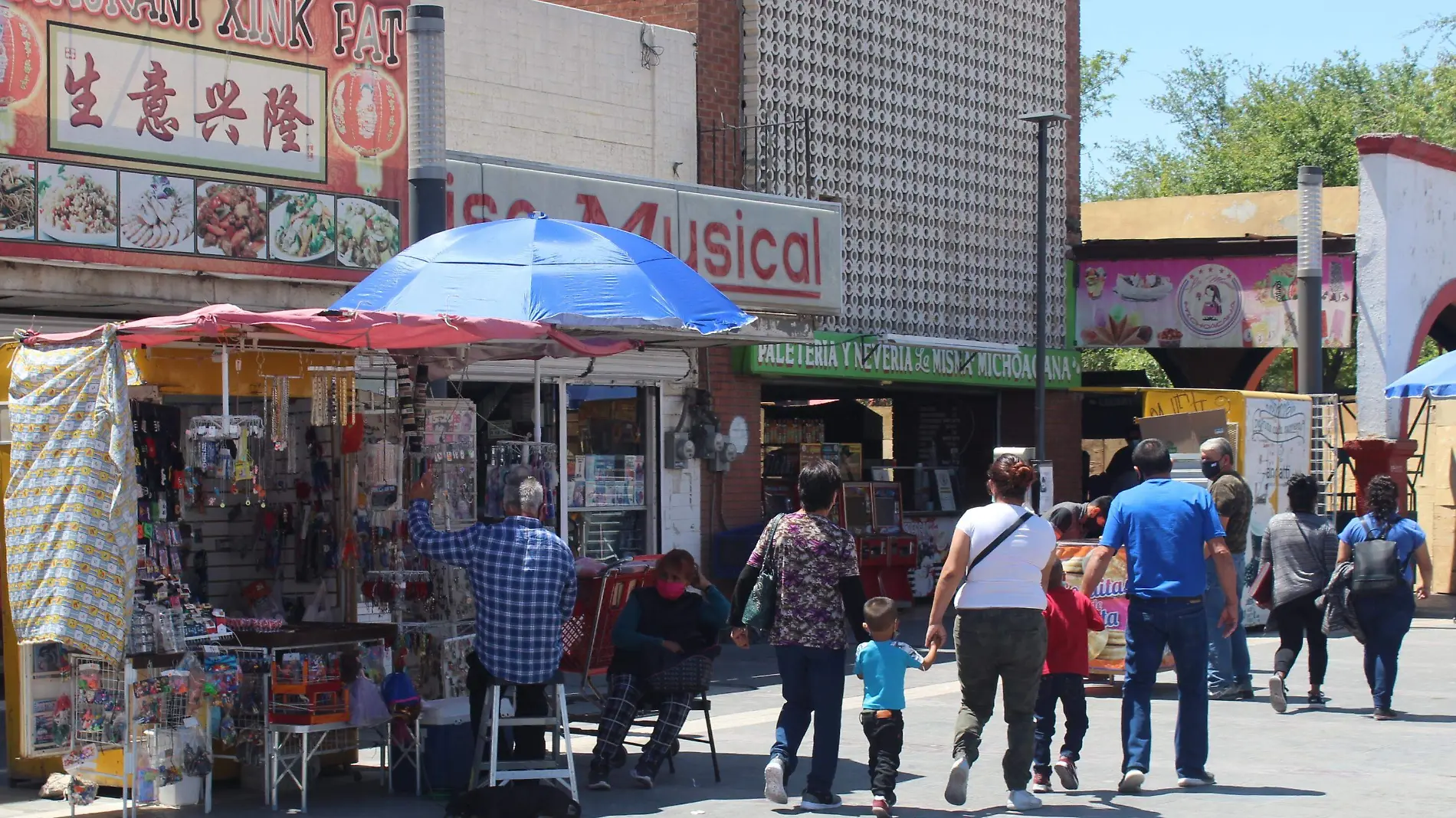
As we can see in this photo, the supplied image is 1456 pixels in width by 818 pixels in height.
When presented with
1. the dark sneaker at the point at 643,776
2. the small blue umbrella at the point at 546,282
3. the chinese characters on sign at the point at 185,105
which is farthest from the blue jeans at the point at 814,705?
the chinese characters on sign at the point at 185,105

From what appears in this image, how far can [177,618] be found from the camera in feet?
29.6

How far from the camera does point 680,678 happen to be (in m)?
9.76

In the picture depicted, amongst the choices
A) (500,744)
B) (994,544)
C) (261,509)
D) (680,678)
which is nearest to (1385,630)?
(994,544)

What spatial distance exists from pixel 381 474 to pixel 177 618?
1764 mm

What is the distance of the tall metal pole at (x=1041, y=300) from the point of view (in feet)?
69.1

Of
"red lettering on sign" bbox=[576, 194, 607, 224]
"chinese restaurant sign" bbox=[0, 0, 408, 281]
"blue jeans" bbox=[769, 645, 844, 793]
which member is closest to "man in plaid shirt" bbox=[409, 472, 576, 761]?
"blue jeans" bbox=[769, 645, 844, 793]

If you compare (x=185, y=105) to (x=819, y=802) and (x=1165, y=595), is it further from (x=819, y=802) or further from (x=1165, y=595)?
(x=1165, y=595)

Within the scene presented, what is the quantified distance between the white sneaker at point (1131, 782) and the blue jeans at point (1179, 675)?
0.04 metres

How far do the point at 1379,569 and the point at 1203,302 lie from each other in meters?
11.6

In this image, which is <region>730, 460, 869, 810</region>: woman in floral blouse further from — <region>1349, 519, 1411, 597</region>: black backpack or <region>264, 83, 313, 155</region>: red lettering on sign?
<region>264, 83, 313, 155</region>: red lettering on sign

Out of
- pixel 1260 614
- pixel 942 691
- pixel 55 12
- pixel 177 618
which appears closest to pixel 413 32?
pixel 55 12

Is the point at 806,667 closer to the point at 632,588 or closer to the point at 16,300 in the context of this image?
the point at 632,588

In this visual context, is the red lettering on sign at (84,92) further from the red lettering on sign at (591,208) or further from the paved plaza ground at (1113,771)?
the paved plaza ground at (1113,771)

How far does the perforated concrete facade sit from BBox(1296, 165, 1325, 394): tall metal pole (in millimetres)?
3588
